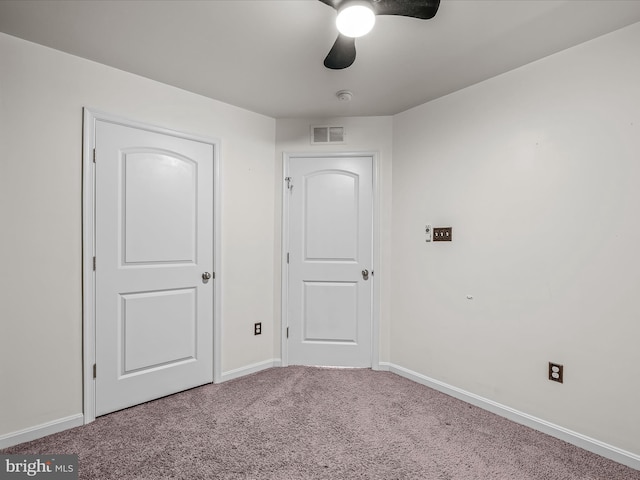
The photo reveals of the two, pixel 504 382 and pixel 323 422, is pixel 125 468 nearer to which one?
pixel 323 422

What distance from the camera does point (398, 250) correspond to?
3102mm

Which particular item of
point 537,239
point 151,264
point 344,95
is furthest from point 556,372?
point 151,264

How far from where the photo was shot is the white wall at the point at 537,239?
1.87m

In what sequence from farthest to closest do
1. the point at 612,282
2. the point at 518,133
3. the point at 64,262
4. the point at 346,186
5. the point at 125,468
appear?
the point at 346,186 → the point at 518,133 → the point at 64,262 → the point at 612,282 → the point at 125,468

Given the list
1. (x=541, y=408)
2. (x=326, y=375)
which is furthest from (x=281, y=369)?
→ (x=541, y=408)

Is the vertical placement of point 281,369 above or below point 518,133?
below

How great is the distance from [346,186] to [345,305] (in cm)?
113

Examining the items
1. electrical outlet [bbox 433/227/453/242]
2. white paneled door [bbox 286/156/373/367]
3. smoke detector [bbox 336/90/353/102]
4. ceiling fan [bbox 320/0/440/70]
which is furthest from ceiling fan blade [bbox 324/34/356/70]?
electrical outlet [bbox 433/227/453/242]

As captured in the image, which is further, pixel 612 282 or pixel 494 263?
pixel 494 263

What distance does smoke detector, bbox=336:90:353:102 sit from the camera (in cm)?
263

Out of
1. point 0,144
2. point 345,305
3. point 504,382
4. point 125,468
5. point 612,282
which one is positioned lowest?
point 125,468

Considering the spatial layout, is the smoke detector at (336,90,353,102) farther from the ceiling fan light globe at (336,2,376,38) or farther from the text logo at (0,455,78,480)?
the text logo at (0,455,78,480)

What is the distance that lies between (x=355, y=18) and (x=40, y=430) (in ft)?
9.27

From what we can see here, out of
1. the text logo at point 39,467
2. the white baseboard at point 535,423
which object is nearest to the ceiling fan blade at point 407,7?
the white baseboard at point 535,423
